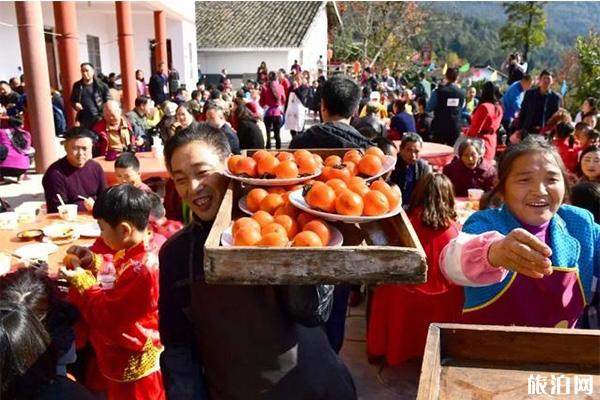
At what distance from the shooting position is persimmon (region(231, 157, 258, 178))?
1.66 metres

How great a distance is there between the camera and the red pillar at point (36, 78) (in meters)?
8.22

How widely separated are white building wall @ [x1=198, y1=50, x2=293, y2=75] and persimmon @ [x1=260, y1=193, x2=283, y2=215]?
73.3ft

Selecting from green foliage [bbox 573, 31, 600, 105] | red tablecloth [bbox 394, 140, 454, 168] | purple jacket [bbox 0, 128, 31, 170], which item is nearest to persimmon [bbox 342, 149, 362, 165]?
red tablecloth [bbox 394, 140, 454, 168]

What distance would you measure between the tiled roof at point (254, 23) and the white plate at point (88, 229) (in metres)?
20.0

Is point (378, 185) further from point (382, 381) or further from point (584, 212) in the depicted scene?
point (382, 381)

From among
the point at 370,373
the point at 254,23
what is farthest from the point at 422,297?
the point at 254,23

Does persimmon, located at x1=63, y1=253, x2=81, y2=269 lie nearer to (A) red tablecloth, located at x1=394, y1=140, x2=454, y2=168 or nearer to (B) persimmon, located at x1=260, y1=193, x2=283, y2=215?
(B) persimmon, located at x1=260, y1=193, x2=283, y2=215

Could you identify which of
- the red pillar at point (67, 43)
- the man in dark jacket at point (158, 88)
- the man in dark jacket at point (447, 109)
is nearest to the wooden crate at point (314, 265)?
the man in dark jacket at point (447, 109)

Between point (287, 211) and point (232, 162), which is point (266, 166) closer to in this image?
point (232, 162)

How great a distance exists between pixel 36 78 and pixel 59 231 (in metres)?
5.69

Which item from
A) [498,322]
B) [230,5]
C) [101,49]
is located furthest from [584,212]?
[230,5]

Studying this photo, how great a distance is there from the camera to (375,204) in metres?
1.41

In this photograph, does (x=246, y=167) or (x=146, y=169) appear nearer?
(x=246, y=167)

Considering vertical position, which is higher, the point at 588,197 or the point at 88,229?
the point at 588,197
